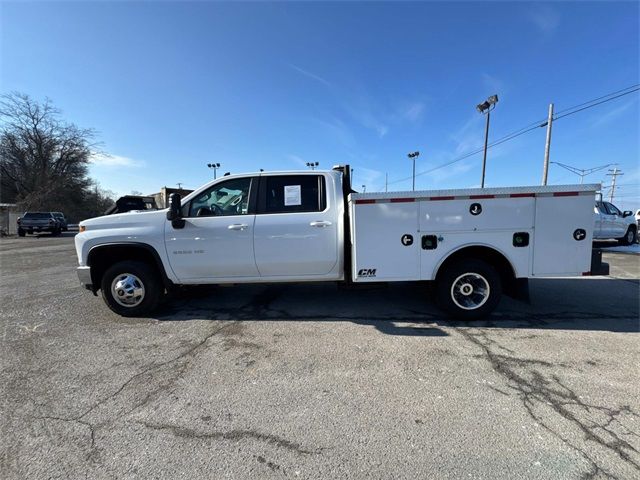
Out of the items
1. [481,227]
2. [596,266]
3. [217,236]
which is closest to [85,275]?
[217,236]

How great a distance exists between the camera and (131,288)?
4777 mm

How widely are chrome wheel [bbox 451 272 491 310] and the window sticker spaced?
243 centimetres

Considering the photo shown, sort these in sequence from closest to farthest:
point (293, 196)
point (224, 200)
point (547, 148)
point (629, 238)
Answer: point (293, 196) < point (224, 200) < point (629, 238) < point (547, 148)

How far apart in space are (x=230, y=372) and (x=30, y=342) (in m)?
2.86

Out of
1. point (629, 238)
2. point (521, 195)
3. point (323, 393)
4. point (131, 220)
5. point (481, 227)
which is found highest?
point (521, 195)

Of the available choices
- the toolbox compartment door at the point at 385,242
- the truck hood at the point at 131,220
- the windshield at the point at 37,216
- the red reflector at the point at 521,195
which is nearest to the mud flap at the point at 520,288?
the red reflector at the point at 521,195

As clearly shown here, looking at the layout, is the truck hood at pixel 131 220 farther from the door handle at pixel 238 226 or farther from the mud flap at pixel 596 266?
the mud flap at pixel 596 266

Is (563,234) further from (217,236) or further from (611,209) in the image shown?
(611,209)

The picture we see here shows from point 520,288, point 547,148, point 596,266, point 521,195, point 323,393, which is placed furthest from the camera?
point 547,148

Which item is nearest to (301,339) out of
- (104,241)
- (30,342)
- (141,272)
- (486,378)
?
(486,378)

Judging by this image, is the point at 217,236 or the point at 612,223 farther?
the point at 612,223

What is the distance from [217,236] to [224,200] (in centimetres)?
57

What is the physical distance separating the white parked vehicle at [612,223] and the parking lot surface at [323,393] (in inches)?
391

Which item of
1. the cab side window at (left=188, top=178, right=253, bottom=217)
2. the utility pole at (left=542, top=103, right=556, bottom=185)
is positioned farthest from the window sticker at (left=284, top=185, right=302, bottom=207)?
the utility pole at (left=542, top=103, right=556, bottom=185)
